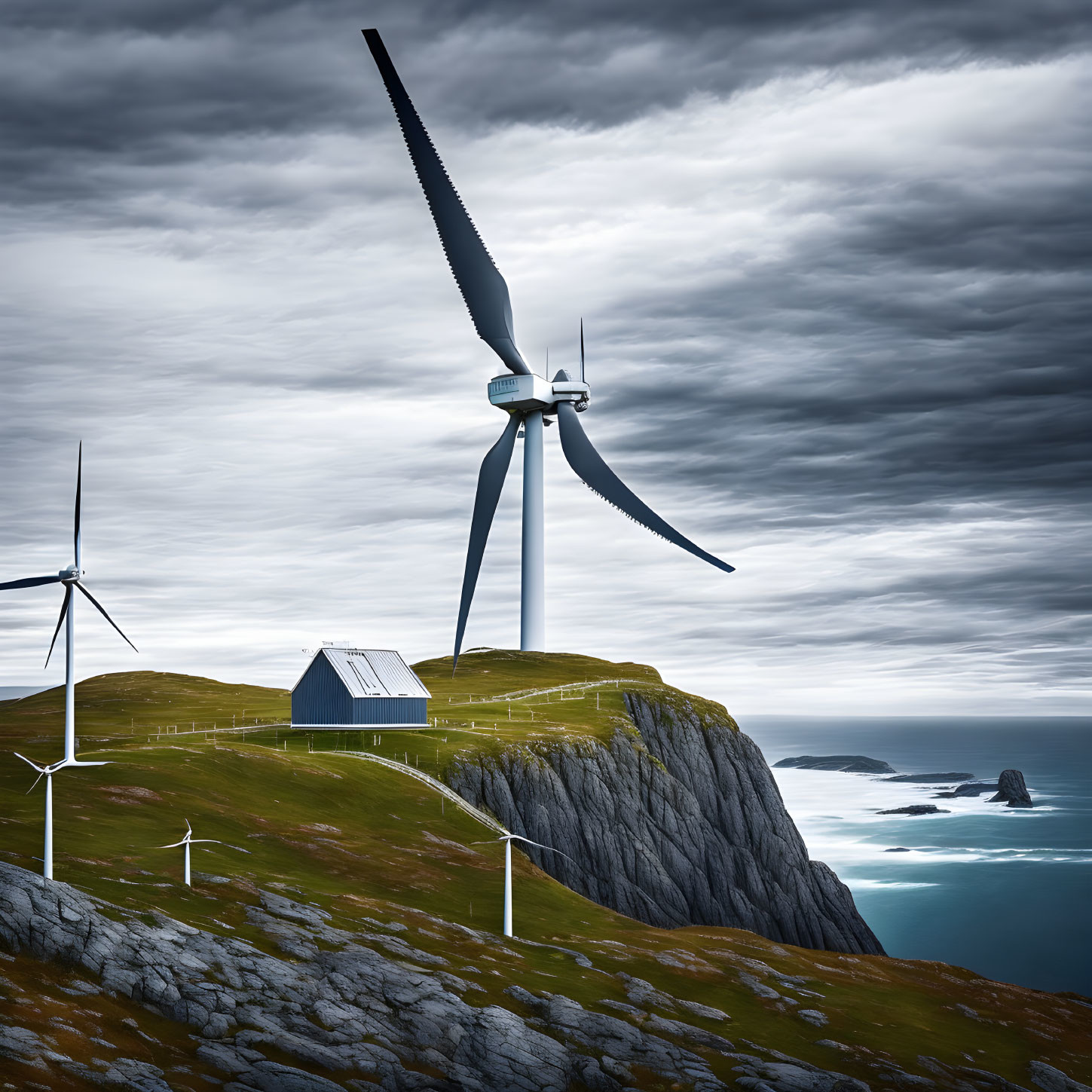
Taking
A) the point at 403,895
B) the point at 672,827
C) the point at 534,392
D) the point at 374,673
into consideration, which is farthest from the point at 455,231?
the point at 403,895

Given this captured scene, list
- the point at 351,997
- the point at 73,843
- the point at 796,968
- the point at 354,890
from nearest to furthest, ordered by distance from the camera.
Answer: the point at 351,997, the point at 73,843, the point at 354,890, the point at 796,968

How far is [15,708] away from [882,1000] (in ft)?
462

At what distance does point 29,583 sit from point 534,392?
3800 inches

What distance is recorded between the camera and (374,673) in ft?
408

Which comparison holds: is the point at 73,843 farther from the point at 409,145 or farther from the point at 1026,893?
the point at 1026,893

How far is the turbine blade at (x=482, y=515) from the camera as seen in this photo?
5044 inches

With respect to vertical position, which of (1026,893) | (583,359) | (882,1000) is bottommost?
(1026,893)

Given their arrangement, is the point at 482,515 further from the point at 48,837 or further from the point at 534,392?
the point at 48,837

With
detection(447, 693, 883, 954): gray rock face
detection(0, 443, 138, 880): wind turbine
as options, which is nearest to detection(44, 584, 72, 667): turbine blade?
detection(0, 443, 138, 880): wind turbine

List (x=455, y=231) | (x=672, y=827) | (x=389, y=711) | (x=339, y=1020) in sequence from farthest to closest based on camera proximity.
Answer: (x=389, y=711) → (x=672, y=827) → (x=455, y=231) → (x=339, y=1020)

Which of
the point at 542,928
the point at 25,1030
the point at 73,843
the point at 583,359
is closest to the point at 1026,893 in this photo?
the point at 583,359

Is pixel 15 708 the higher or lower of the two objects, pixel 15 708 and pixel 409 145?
the lower

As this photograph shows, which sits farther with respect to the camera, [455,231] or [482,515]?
[482,515]

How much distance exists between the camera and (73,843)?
67.4 meters
